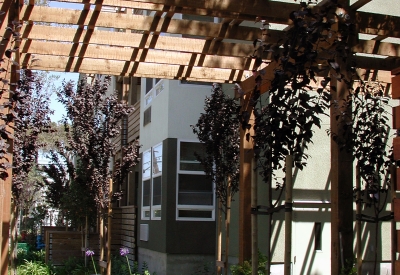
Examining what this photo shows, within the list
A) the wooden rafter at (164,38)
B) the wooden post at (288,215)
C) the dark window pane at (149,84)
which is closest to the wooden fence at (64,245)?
the dark window pane at (149,84)

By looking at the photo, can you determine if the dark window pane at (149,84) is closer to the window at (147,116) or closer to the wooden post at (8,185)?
the window at (147,116)

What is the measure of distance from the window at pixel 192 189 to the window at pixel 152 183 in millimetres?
851

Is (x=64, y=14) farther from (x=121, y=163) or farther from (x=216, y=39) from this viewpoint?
(x=121, y=163)

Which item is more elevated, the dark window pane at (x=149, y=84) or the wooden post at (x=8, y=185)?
the dark window pane at (x=149, y=84)

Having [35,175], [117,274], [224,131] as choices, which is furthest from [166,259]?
[35,175]

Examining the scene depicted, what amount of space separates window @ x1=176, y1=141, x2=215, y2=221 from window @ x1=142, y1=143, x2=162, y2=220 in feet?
2.79

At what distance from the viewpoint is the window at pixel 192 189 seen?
44.2ft

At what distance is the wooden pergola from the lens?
6824 millimetres

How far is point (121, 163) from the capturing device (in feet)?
44.1

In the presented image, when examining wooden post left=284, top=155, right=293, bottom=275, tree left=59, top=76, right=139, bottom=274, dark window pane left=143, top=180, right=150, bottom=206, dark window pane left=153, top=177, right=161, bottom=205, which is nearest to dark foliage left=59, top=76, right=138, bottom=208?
tree left=59, top=76, right=139, bottom=274

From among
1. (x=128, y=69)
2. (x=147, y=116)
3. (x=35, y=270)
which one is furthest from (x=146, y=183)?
(x=128, y=69)

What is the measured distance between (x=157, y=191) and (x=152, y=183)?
0.59m

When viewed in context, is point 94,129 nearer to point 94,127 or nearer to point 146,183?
point 94,127

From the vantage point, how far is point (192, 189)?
44.7 feet
